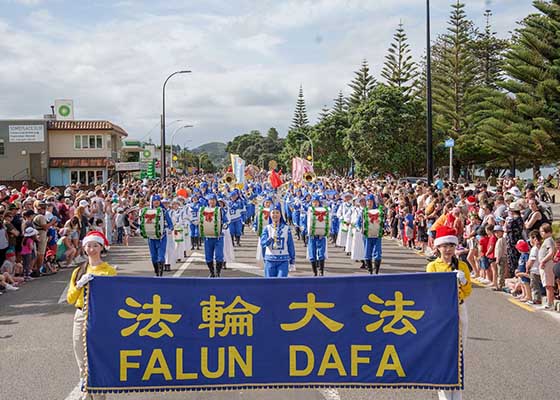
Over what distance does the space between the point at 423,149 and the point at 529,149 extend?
7404 millimetres

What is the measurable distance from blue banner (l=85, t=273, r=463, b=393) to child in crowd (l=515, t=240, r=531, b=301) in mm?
5790

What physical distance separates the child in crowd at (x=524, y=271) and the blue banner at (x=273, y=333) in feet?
19.0

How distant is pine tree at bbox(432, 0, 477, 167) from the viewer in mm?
54553

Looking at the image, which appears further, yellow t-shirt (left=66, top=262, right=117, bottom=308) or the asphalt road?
the asphalt road

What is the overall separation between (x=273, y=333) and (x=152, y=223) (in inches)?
294

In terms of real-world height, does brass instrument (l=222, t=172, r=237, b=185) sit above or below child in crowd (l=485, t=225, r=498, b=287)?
above

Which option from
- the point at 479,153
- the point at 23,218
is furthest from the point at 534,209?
the point at 479,153

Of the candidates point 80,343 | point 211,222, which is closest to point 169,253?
point 211,222

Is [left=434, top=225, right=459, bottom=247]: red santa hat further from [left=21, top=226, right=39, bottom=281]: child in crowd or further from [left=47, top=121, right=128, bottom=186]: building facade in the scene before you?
[left=47, top=121, right=128, bottom=186]: building facade

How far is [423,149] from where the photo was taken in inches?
1810

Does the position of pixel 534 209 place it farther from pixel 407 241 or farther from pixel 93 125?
pixel 93 125

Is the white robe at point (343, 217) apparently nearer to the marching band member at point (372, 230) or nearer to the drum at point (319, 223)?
the marching band member at point (372, 230)

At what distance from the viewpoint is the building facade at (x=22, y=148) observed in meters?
51.4

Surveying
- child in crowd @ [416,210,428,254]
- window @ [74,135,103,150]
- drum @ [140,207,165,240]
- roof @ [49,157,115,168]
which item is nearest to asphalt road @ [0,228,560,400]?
drum @ [140,207,165,240]
